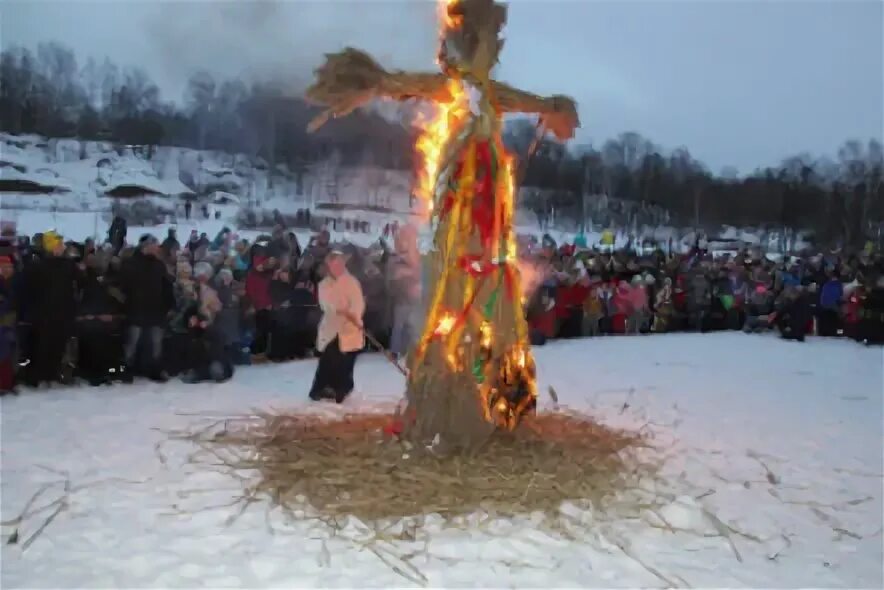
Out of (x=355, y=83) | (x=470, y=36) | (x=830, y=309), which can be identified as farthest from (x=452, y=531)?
(x=830, y=309)

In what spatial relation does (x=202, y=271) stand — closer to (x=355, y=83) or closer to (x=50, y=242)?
(x=50, y=242)

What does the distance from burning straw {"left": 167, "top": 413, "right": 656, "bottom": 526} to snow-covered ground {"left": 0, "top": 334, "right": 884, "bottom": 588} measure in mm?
252

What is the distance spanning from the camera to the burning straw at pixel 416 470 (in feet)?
15.9

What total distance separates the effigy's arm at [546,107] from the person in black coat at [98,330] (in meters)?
5.22

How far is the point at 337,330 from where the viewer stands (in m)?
8.02

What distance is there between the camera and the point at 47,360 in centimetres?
823

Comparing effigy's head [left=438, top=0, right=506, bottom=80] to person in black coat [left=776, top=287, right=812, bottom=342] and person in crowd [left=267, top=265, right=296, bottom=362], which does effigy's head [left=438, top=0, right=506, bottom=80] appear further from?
person in black coat [left=776, top=287, right=812, bottom=342]

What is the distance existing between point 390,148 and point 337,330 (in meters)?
6.30

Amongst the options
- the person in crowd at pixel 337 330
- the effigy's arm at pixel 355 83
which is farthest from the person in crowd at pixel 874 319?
the effigy's arm at pixel 355 83

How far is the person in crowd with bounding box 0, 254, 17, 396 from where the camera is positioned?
780 cm

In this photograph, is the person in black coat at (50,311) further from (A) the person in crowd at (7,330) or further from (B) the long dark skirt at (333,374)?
(B) the long dark skirt at (333,374)

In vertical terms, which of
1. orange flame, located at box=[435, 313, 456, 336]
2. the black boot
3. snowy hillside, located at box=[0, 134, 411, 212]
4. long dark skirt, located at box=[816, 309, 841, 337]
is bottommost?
the black boot

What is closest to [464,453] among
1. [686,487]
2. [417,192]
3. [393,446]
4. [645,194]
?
[393,446]

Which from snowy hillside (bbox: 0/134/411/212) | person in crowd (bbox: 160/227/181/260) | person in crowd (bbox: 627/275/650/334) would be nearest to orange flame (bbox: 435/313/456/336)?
person in crowd (bbox: 160/227/181/260)
